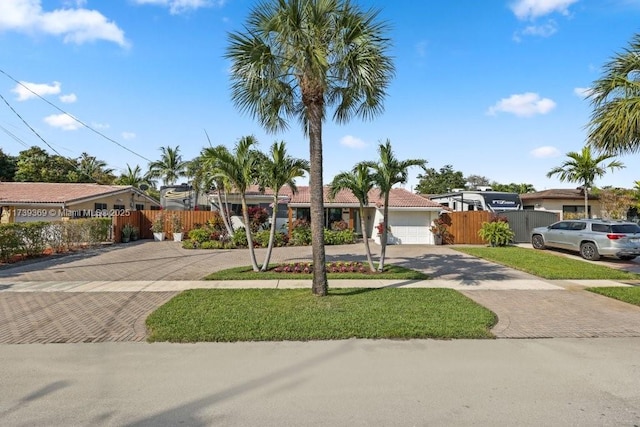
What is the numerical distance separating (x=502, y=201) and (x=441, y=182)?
30.4 metres

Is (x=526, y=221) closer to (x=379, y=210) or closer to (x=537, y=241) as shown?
(x=537, y=241)

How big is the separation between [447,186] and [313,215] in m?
51.8

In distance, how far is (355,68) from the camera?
7.51 meters

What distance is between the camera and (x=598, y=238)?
571 inches

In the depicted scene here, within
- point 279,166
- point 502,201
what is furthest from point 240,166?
point 502,201

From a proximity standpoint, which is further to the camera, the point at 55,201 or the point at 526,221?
the point at 526,221

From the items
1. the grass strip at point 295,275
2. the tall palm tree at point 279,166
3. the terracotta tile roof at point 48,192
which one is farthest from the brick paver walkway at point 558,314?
the terracotta tile roof at point 48,192

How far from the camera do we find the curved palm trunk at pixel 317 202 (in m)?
7.52

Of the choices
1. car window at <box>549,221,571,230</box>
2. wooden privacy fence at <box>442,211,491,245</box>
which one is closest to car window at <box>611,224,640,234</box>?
car window at <box>549,221,571,230</box>

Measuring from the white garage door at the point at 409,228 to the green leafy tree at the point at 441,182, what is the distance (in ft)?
109

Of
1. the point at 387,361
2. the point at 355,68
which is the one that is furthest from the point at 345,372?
the point at 355,68

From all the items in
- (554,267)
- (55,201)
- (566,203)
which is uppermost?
(55,201)

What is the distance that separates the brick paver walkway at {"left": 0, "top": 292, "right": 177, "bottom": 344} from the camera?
533 centimetres

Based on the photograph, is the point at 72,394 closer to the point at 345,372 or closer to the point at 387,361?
the point at 345,372
